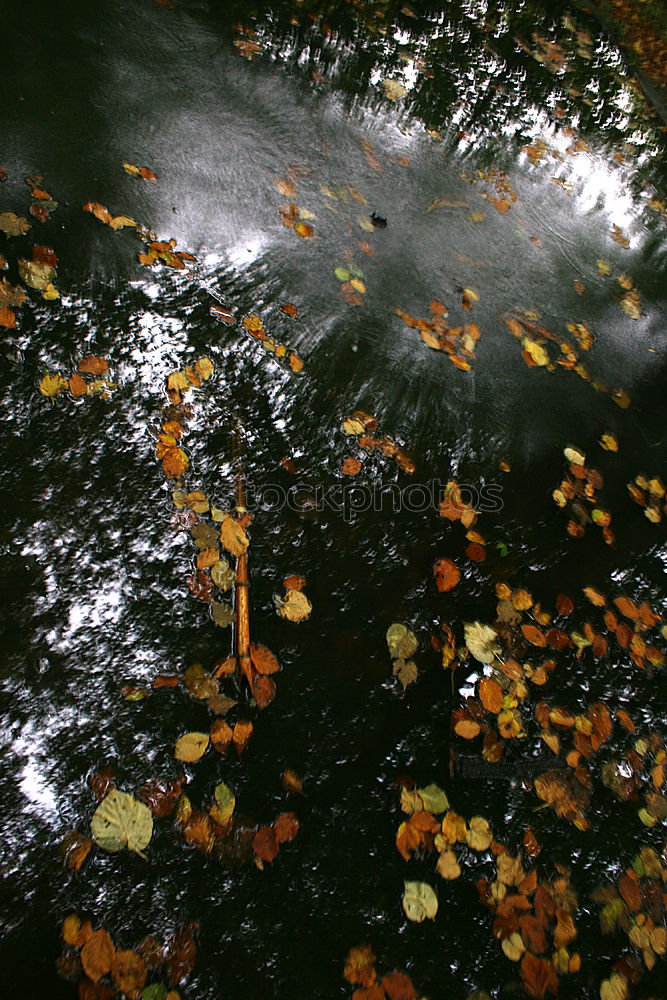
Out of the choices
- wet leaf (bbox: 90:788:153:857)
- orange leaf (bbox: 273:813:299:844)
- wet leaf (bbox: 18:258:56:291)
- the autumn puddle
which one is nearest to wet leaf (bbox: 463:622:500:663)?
the autumn puddle

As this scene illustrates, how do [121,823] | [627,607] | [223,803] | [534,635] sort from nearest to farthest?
1. [121,823]
2. [223,803]
3. [534,635]
4. [627,607]

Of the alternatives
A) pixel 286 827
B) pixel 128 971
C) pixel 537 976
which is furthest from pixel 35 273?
pixel 537 976

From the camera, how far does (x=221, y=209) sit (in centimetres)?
304

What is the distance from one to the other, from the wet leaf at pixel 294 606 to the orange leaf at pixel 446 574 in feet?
1.89

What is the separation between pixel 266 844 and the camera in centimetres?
170

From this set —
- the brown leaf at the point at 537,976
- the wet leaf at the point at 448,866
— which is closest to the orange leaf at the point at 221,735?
the wet leaf at the point at 448,866

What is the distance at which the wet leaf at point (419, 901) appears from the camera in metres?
1.72

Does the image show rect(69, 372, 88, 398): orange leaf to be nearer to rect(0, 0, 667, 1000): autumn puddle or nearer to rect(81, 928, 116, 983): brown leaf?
rect(0, 0, 667, 1000): autumn puddle

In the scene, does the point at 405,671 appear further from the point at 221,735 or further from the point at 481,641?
the point at 221,735

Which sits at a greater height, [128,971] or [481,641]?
[481,641]

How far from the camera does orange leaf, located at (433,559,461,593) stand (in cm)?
Answer: 235

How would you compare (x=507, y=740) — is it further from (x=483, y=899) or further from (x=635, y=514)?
(x=635, y=514)

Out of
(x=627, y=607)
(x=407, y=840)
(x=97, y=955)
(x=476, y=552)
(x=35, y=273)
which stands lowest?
(x=97, y=955)

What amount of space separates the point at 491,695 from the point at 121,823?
4.45 feet
